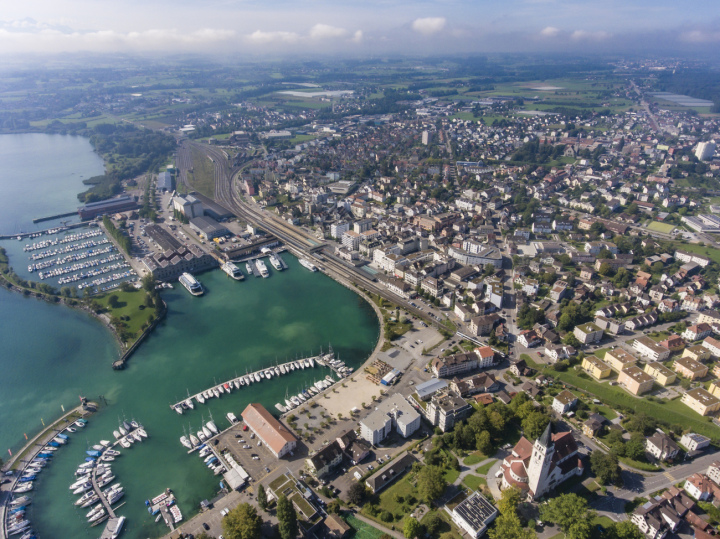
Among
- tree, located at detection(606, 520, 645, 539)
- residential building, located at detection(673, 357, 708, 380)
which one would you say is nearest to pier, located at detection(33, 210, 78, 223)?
tree, located at detection(606, 520, 645, 539)

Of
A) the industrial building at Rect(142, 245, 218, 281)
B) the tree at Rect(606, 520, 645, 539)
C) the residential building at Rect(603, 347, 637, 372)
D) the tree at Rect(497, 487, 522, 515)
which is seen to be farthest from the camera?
the industrial building at Rect(142, 245, 218, 281)

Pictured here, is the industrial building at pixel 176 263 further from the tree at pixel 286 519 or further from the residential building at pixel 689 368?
the residential building at pixel 689 368

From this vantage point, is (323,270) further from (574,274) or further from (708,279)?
(708,279)

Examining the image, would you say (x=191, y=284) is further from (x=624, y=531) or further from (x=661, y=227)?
(x=661, y=227)

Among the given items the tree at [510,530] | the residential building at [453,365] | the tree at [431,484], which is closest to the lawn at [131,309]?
the residential building at [453,365]

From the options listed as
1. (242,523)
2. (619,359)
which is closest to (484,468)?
(242,523)

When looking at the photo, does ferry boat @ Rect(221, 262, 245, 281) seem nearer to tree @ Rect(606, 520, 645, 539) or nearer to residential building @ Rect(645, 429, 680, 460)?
tree @ Rect(606, 520, 645, 539)

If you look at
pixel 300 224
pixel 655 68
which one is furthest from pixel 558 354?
pixel 655 68
